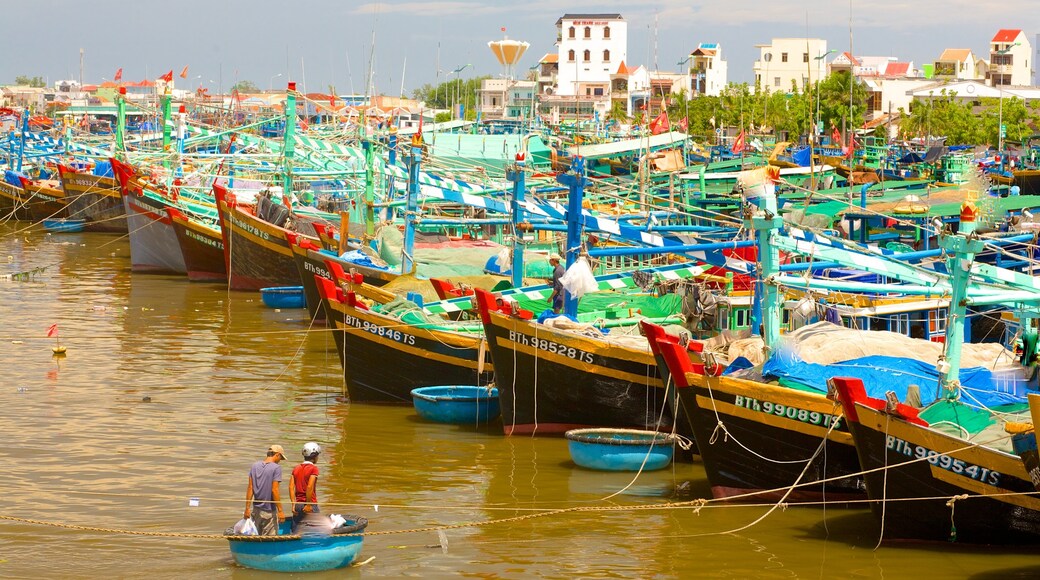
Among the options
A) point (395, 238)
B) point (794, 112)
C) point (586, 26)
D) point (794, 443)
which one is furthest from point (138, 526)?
point (586, 26)

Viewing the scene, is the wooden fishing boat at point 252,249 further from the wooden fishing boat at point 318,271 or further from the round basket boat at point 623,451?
the round basket boat at point 623,451

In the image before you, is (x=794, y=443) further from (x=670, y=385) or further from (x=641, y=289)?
(x=641, y=289)

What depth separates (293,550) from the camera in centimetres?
1437

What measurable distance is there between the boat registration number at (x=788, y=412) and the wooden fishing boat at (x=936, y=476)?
70 cm

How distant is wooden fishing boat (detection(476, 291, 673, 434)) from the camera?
65.9 ft

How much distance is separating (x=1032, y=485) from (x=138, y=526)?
392 inches

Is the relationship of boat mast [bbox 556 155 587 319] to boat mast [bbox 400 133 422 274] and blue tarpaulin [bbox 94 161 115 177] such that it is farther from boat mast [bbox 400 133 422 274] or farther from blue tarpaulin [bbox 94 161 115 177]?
blue tarpaulin [bbox 94 161 115 177]

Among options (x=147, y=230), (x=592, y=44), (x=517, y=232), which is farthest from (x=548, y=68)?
(x=517, y=232)

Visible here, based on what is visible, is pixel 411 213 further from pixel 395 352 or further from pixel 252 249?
pixel 252 249

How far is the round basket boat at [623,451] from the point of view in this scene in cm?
1906

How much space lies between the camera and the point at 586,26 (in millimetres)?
147125

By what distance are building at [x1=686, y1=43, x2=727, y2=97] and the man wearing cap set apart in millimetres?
114630

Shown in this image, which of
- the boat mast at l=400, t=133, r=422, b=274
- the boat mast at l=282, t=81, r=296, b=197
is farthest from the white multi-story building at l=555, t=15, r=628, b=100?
the boat mast at l=400, t=133, r=422, b=274

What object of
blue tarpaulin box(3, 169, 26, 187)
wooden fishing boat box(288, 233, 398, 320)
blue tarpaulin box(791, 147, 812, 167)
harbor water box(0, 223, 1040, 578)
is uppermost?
blue tarpaulin box(791, 147, 812, 167)
